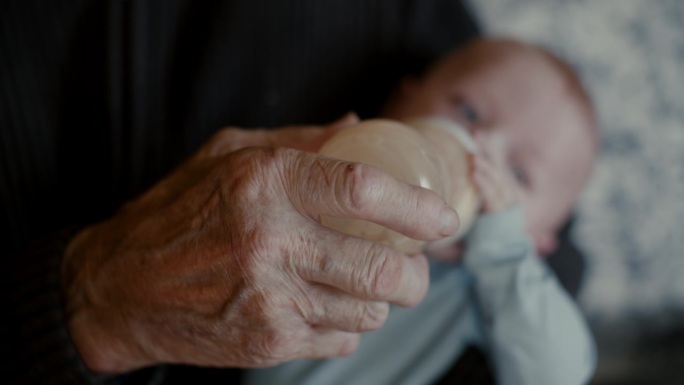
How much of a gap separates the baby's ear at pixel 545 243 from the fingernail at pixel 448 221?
2.73 feet

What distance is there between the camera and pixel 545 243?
1.42m

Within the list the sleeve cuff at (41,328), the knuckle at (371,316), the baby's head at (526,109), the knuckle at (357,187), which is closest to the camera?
the knuckle at (357,187)

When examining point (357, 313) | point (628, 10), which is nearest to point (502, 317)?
point (357, 313)

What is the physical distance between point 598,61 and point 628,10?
17 cm

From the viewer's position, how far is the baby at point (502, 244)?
3.64ft

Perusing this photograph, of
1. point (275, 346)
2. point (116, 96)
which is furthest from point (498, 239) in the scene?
point (116, 96)

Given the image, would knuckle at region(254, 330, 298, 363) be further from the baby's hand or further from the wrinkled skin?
the baby's hand

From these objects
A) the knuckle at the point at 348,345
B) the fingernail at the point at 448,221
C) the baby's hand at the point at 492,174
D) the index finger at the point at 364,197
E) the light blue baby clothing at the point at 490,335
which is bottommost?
the light blue baby clothing at the point at 490,335

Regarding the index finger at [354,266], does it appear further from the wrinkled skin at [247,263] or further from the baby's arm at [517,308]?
the baby's arm at [517,308]

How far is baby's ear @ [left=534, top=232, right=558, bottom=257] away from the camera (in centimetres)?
141

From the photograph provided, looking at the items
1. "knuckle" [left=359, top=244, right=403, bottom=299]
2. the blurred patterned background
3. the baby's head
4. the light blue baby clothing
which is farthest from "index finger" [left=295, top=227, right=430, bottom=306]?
the blurred patterned background

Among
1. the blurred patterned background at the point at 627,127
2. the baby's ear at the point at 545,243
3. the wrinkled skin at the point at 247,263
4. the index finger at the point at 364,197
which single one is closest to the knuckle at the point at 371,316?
the wrinkled skin at the point at 247,263

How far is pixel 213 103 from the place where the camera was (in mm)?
1179

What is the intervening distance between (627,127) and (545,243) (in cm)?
66
